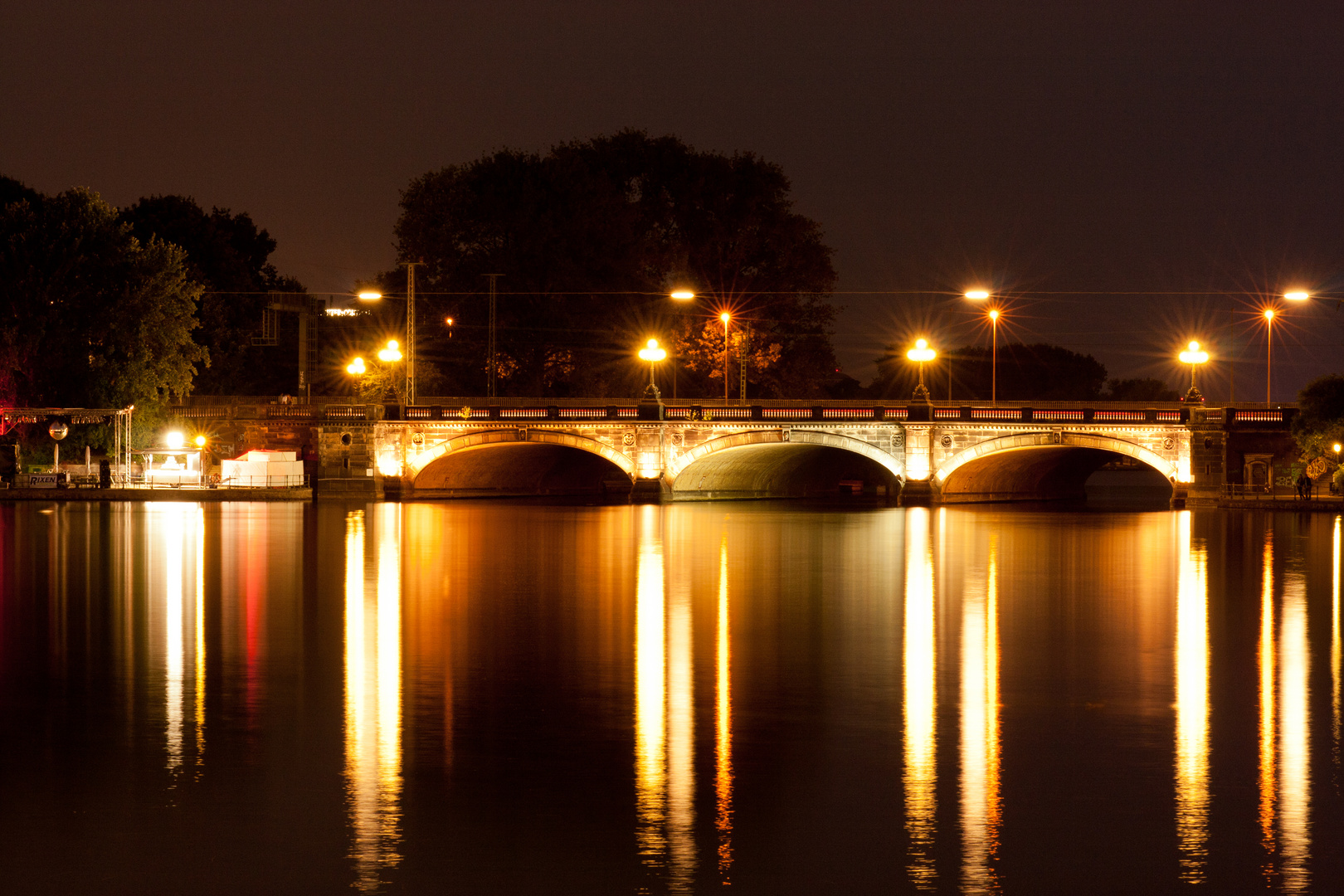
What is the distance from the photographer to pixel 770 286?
8300 cm

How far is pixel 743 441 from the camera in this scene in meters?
65.4

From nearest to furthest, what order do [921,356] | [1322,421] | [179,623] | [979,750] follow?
[979,750] < [179,623] < [1322,421] < [921,356]

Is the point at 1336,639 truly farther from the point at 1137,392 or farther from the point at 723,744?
the point at 1137,392

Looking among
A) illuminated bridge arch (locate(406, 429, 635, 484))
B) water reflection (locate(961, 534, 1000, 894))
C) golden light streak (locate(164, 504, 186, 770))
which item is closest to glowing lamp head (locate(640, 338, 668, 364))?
illuminated bridge arch (locate(406, 429, 635, 484))

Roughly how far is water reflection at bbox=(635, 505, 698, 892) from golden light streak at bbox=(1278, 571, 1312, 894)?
388 centimetres

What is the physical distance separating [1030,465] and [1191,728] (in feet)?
193

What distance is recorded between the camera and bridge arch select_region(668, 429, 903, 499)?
6481 cm

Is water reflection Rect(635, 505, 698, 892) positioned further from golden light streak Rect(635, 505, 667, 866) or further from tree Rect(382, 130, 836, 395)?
tree Rect(382, 130, 836, 395)

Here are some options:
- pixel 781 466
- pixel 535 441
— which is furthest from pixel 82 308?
pixel 781 466

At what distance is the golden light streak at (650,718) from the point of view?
10.6 meters

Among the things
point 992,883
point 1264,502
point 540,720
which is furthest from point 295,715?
point 1264,502

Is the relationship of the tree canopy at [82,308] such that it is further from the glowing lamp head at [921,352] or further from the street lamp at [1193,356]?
the street lamp at [1193,356]

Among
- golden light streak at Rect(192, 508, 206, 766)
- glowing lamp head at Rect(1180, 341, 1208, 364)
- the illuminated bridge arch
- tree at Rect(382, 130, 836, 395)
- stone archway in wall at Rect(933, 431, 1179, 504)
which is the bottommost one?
golden light streak at Rect(192, 508, 206, 766)

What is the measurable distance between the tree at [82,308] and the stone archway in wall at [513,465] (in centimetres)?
1225
